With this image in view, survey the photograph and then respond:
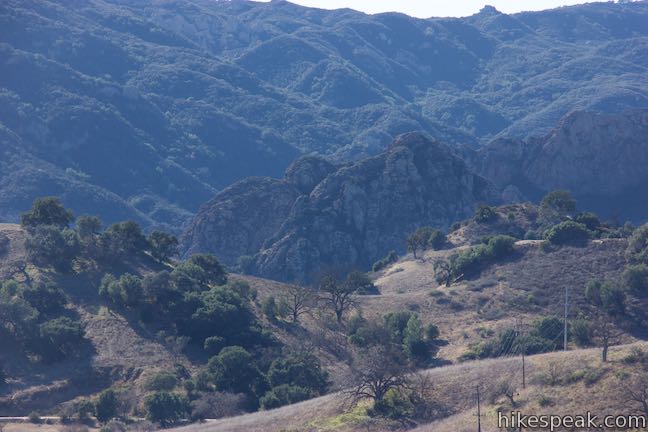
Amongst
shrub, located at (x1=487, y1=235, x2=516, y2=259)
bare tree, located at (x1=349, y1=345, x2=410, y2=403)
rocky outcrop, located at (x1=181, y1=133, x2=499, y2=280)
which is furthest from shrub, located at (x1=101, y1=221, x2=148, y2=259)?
rocky outcrop, located at (x1=181, y1=133, x2=499, y2=280)

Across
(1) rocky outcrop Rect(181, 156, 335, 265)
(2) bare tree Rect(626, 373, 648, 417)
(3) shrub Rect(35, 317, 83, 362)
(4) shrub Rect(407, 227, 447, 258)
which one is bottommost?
(1) rocky outcrop Rect(181, 156, 335, 265)

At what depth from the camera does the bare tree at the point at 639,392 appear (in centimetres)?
4100

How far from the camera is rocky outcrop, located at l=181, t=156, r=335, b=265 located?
137625 millimetres

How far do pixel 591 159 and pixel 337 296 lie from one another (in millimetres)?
101554

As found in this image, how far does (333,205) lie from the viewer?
13350 cm

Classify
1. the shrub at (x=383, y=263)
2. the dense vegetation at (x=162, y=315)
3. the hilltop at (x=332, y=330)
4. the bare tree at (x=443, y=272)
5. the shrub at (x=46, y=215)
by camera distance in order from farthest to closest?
the shrub at (x=383, y=263), the bare tree at (x=443, y=272), the shrub at (x=46, y=215), the dense vegetation at (x=162, y=315), the hilltop at (x=332, y=330)

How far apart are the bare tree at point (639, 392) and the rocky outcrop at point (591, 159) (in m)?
125

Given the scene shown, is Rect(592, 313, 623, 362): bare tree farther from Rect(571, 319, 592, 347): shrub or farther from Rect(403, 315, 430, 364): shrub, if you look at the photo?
Rect(403, 315, 430, 364): shrub

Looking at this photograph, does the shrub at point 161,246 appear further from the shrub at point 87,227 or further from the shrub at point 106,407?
the shrub at point 106,407

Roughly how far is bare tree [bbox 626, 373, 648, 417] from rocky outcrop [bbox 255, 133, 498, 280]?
81.5 metres

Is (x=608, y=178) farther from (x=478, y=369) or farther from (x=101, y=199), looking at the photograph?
(x=478, y=369)

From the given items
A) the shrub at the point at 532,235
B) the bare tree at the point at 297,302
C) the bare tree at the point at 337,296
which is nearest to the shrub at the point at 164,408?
the bare tree at the point at 297,302

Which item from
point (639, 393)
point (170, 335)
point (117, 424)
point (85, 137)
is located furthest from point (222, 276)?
point (85, 137)

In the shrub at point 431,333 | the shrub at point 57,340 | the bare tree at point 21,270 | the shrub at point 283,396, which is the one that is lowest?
the shrub at point 431,333
